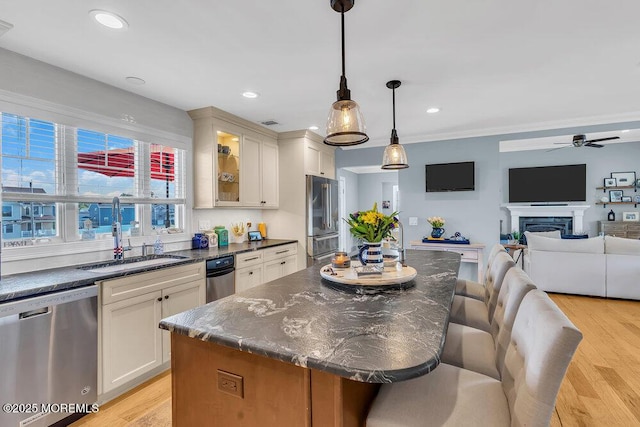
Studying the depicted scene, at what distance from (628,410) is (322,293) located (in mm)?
2185

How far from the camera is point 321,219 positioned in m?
4.58

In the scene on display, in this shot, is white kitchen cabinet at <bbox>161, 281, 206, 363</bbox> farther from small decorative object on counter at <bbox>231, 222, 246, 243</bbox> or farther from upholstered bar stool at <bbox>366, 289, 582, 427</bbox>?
upholstered bar stool at <bbox>366, 289, 582, 427</bbox>

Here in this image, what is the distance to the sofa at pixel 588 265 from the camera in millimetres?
4062

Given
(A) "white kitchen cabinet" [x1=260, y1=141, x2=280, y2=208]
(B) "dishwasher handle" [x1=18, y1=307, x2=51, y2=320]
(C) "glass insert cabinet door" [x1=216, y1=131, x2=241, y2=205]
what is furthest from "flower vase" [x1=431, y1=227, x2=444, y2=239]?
(B) "dishwasher handle" [x1=18, y1=307, x2=51, y2=320]

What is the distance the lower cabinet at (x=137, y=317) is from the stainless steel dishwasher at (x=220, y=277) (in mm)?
208

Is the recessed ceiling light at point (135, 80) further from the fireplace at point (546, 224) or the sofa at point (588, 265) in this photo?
the fireplace at point (546, 224)

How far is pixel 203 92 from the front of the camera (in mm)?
2926

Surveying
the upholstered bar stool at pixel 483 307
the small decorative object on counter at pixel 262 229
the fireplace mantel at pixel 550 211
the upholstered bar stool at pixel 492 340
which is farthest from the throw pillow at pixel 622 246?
the small decorative object on counter at pixel 262 229

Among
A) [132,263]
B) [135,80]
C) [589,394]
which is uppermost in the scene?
[135,80]

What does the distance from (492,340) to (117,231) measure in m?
2.87

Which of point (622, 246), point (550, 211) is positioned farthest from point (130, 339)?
point (550, 211)

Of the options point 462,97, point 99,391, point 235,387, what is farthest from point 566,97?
point 99,391

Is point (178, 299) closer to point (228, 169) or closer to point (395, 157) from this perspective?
point (228, 169)

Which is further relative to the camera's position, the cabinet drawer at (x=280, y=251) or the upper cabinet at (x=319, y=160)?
the upper cabinet at (x=319, y=160)
